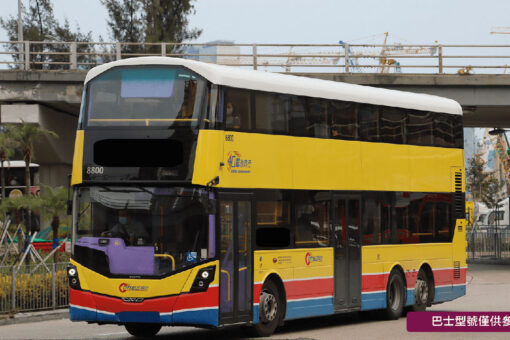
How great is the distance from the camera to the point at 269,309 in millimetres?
16156

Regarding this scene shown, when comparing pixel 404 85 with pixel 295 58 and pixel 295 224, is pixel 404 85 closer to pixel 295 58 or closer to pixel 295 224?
pixel 295 58

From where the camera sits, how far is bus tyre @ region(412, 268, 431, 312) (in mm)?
20469

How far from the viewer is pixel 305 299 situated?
17125 millimetres

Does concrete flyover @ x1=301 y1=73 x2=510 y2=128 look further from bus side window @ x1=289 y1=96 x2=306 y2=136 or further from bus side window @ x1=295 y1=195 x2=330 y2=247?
bus side window @ x1=289 y1=96 x2=306 y2=136

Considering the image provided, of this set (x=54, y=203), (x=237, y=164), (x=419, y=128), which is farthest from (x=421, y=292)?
(x=54, y=203)

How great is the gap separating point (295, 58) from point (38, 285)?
16666 millimetres

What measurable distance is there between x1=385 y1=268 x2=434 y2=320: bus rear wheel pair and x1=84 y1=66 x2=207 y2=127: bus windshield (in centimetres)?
639

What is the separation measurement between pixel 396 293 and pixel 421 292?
38.9 inches

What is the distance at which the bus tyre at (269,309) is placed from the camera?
16.0 metres

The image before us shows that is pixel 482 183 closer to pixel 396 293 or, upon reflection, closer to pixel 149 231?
pixel 396 293

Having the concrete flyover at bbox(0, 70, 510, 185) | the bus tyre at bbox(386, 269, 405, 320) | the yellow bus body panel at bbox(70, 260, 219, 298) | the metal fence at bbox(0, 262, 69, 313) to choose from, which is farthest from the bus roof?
the concrete flyover at bbox(0, 70, 510, 185)

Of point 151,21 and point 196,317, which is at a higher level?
point 151,21

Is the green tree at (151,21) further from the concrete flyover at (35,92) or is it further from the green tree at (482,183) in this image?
the green tree at (482,183)

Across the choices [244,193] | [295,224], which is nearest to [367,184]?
[295,224]
